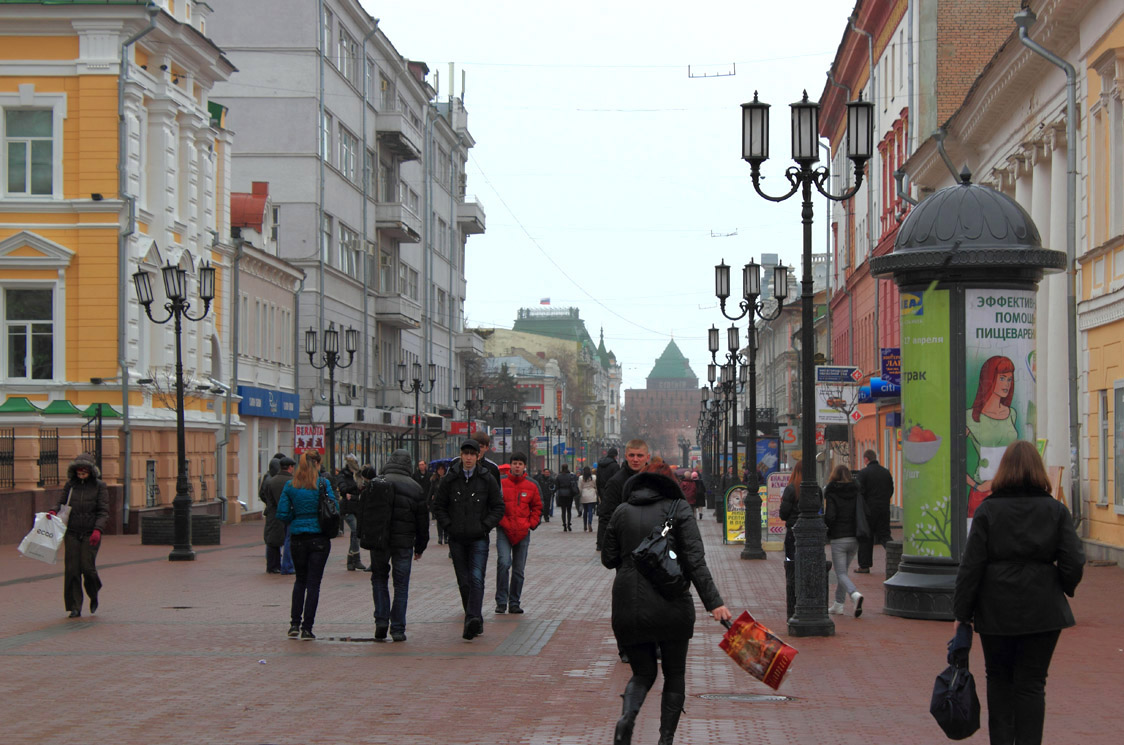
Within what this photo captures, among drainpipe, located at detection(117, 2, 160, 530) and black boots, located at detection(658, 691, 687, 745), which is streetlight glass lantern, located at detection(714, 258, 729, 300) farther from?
black boots, located at detection(658, 691, 687, 745)

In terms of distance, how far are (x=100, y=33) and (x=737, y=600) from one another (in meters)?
23.0

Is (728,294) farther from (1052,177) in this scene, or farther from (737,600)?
(737,600)

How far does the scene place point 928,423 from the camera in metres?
15.5

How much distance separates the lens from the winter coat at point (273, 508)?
72.7ft

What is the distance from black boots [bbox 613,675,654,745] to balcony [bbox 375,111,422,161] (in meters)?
55.0

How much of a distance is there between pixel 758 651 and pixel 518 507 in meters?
8.15

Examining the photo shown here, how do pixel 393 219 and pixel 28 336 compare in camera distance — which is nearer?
pixel 28 336

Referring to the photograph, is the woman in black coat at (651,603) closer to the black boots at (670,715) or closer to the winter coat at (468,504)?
the black boots at (670,715)

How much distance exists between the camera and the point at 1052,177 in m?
27.2

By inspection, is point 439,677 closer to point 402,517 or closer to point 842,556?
point 402,517

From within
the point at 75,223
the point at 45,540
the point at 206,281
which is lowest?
the point at 45,540

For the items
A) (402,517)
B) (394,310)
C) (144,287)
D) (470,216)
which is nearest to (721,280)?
(144,287)

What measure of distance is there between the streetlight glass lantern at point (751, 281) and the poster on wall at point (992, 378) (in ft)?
42.2

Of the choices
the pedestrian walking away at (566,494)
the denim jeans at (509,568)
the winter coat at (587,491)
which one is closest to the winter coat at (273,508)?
the denim jeans at (509,568)
